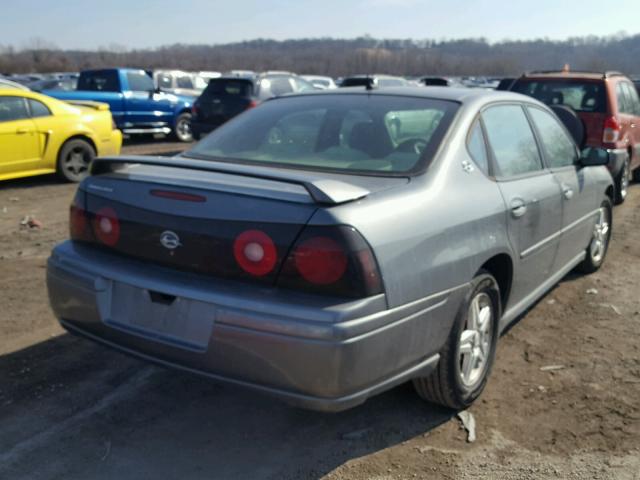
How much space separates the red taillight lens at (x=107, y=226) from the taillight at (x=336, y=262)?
3.18 feet

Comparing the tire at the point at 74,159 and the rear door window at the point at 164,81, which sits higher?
the rear door window at the point at 164,81

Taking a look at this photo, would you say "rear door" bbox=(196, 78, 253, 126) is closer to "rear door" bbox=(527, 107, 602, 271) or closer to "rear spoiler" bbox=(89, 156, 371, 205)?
"rear door" bbox=(527, 107, 602, 271)

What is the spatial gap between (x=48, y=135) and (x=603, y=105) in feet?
25.0

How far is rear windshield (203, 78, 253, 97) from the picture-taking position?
45.5 feet

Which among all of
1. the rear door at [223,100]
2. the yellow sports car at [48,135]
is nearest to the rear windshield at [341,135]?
the yellow sports car at [48,135]

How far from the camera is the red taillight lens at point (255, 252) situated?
271 centimetres

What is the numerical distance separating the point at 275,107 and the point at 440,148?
1.28m

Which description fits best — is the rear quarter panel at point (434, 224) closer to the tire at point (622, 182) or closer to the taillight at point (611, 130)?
the taillight at point (611, 130)

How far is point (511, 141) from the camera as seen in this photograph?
4.08 meters

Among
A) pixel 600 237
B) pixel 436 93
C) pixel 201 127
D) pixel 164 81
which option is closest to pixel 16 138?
pixel 201 127

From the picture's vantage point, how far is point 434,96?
3.88 m

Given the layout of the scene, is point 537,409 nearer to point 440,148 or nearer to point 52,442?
point 440,148

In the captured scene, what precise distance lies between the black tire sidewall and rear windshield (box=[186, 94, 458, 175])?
26.1 inches

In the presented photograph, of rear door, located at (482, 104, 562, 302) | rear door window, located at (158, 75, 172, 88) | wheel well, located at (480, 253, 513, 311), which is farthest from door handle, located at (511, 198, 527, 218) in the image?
rear door window, located at (158, 75, 172, 88)
